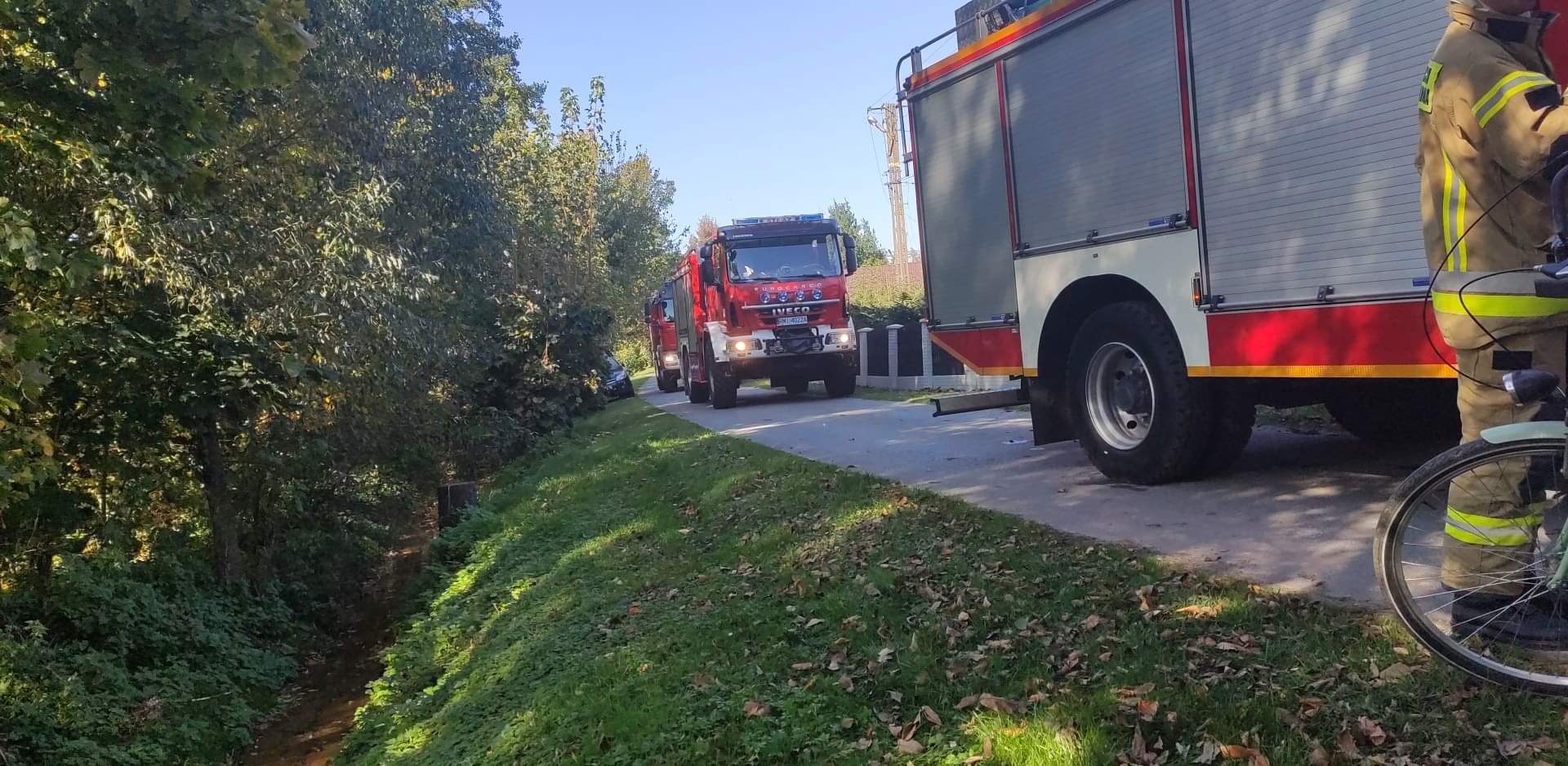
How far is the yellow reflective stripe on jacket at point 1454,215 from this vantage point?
3174 mm

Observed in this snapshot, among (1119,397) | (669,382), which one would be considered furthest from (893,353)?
(1119,397)

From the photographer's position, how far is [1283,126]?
17.4ft

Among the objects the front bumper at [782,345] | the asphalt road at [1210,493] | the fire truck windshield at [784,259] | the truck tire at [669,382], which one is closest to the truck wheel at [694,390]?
the front bumper at [782,345]

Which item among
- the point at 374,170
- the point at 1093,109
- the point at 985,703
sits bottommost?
the point at 985,703

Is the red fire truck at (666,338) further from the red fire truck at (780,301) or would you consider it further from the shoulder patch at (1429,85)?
the shoulder patch at (1429,85)

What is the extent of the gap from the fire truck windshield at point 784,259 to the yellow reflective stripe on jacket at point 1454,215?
14.2 metres

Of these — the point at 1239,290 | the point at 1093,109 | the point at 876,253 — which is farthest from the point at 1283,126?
the point at 876,253

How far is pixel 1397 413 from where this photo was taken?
6.71 m

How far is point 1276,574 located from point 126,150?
6254 millimetres

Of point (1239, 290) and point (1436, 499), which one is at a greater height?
point (1239, 290)

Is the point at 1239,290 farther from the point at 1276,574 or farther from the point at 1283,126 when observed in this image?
the point at 1276,574

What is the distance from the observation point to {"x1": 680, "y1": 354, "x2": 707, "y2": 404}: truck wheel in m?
21.0

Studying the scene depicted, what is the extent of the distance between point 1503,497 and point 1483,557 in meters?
0.19

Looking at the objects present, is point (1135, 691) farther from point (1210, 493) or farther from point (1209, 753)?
point (1210, 493)
